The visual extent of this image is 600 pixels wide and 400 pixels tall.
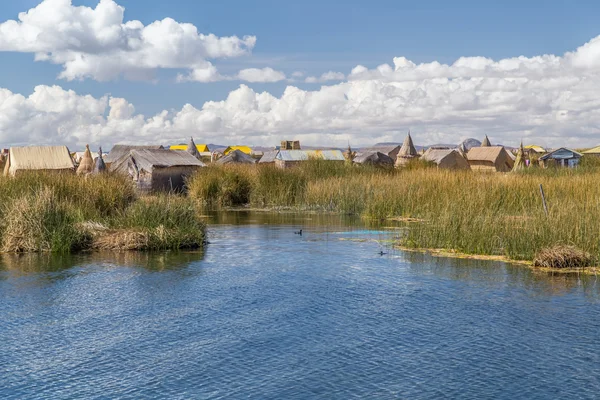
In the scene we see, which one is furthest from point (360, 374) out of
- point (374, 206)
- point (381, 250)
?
point (374, 206)

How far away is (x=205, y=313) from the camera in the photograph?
1174 cm

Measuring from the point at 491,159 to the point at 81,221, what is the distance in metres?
46.0

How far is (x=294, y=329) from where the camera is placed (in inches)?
422

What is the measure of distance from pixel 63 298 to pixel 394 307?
18.3ft

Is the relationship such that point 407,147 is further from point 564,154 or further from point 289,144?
point 289,144

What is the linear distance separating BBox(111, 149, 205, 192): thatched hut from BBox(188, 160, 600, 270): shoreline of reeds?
2383mm

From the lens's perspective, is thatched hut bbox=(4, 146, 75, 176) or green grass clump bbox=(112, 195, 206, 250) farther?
thatched hut bbox=(4, 146, 75, 176)

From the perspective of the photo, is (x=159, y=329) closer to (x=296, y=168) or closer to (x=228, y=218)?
(x=228, y=218)

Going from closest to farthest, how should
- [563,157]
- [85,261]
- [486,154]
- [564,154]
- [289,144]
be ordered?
[85,261]
[563,157]
[564,154]
[486,154]
[289,144]

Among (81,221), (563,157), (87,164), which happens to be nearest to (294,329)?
(81,221)

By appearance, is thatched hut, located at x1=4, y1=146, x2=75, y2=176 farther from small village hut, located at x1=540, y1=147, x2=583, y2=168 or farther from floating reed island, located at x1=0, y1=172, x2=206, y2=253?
small village hut, located at x1=540, y1=147, x2=583, y2=168

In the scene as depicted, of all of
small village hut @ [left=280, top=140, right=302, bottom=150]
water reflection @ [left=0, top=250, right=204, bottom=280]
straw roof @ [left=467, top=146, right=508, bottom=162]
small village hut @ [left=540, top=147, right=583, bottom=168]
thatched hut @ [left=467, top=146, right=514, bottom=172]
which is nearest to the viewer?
water reflection @ [left=0, top=250, right=204, bottom=280]

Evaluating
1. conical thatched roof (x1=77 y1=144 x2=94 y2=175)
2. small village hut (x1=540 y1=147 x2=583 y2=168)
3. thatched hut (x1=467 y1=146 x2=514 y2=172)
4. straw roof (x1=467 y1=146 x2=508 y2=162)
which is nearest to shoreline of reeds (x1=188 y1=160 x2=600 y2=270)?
conical thatched roof (x1=77 y1=144 x2=94 y2=175)

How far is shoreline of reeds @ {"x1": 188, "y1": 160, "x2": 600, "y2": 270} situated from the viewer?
15984mm
